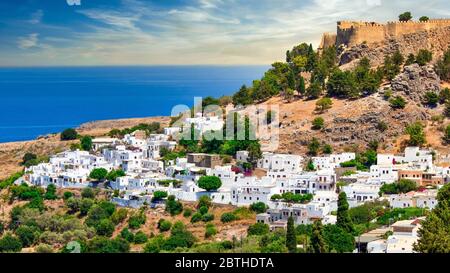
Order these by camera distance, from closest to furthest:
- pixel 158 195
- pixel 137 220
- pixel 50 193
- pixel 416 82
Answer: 1. pixel 137 220
2. pixel 158 195
3. pixel 50 193
4. pixel 416 82

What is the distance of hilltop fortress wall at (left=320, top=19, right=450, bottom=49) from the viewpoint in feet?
58.7

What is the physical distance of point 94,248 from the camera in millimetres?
10242

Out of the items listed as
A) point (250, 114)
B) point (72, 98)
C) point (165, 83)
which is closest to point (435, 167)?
point (250, 114)

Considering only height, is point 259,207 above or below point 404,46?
below

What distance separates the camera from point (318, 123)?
15.4 meters

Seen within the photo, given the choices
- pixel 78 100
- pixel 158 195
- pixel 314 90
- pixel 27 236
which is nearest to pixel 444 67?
pixel 314 90

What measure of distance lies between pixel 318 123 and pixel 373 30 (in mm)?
4286

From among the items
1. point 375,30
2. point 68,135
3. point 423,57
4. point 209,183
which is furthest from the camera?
point 68,135

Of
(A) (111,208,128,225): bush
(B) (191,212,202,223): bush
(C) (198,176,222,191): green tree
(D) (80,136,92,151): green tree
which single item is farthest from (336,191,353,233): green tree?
(D) (80,136,92,151): green tree

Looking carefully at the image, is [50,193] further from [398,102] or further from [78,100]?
[78,100]

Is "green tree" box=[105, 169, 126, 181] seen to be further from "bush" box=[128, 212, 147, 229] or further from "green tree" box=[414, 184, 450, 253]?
"green tree" box=[414, 184, 450, 253]

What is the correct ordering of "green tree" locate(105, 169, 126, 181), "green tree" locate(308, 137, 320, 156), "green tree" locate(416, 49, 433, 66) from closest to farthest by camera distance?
"green tree" locate(105, 169, 126, 181) < "green tree" locate(308, 137, 320, 156) < "green tree" locate(416, 49, 433, 66)

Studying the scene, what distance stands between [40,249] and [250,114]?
7.08 m

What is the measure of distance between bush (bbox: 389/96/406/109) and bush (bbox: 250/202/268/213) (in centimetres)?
474
